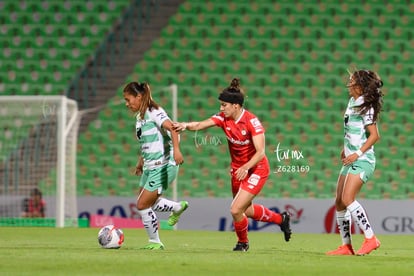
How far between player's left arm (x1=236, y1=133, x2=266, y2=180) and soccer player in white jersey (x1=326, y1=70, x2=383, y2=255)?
857mm

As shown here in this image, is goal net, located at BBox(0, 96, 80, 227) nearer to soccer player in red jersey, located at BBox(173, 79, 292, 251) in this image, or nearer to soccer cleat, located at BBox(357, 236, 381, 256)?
soccer player in red jersey, located at BBox(173, 79, 292, 251)

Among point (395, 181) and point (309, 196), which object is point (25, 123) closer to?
point (309, 196)

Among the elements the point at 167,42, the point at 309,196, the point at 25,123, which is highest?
the point at 167,42

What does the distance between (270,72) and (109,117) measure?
326 centimetres

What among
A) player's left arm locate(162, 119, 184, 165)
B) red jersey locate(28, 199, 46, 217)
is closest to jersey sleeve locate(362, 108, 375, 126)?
player's left arm locate(162, 119, 184, 165)

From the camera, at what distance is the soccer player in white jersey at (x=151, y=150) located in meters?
10.2

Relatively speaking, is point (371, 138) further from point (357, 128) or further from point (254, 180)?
point (254, 180)

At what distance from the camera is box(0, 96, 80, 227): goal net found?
55.5 ft

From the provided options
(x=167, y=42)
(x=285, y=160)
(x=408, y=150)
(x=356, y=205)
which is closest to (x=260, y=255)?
(x=356, y=205)

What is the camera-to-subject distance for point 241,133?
397 inches

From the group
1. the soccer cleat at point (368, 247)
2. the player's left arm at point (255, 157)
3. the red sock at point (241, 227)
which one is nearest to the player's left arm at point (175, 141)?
the player's left arm at point (255, 157)

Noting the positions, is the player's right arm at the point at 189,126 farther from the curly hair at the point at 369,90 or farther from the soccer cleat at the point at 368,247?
the soccer cleat at the point at 368,247

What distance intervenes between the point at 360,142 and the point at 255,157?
1.06m

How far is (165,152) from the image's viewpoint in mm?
10562
